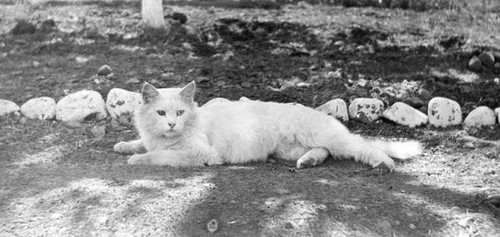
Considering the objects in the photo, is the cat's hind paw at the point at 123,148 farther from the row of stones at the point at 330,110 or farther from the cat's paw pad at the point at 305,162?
the cat's paw pad at the point at 305,162

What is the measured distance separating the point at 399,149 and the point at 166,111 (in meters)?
1.91

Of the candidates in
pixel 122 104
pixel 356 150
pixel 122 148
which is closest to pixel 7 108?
pixel 122 104

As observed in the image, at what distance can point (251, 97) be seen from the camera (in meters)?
6.08

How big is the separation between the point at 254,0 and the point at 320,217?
273 inches

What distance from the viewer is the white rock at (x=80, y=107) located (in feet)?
18.1

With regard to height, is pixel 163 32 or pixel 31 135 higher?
pixel 163 32

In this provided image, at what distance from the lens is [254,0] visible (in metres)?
9.66

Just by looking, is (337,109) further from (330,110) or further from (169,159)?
(169,159)

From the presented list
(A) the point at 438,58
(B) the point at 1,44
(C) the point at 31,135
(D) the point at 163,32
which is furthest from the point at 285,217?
(B) the point at 1,44

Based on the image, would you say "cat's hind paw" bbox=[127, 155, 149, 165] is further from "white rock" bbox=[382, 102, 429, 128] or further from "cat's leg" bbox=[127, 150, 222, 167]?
"white rock" bbox=[382, 102, 429, 128]

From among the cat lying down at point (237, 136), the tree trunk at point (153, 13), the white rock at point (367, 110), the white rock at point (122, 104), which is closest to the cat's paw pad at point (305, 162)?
the cat lying down at point (237, 136)

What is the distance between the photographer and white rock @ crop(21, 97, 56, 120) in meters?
5.57

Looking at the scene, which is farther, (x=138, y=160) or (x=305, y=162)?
(x=305, y=162)

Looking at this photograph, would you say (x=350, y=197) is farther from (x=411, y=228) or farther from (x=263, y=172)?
(x=263, y=172)
